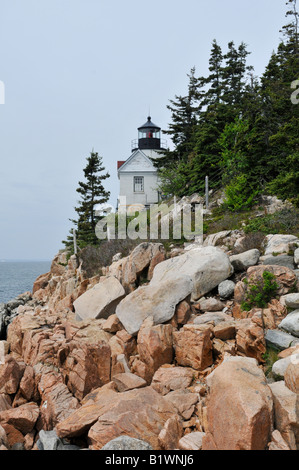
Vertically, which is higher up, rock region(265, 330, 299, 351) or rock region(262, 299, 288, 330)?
rock region(262, 299, 288, 330)

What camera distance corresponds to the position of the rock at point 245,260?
10.4 m

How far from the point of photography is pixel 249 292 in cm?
898

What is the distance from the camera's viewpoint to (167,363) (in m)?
8.12

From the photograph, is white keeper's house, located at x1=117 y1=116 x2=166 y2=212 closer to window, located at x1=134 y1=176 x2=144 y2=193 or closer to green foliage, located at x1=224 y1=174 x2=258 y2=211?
window, located at x1=134 y1=176 x2=144 y2=193

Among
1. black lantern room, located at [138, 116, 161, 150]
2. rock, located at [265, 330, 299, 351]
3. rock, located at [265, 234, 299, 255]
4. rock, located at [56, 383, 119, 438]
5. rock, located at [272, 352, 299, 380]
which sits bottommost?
rock, located at [56, 383, 119, 438]

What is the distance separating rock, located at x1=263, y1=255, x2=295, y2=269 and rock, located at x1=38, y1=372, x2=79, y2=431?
643 centimetres

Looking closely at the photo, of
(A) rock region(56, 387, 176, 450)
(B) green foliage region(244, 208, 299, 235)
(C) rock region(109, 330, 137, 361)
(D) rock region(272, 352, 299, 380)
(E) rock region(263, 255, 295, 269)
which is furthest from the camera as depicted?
(B) green foliage region(244, 208, 299, 235)

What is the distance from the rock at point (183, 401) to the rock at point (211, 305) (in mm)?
3025

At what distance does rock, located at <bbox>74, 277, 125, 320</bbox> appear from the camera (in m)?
11.3

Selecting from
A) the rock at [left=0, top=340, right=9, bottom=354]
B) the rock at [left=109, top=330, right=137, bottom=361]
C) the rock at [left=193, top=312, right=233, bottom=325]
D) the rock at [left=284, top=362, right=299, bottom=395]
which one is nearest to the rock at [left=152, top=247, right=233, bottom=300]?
the rock at [left=193, top=312, right=233, bottom=325]

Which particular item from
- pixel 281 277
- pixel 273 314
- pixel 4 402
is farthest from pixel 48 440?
pixel 281 277
